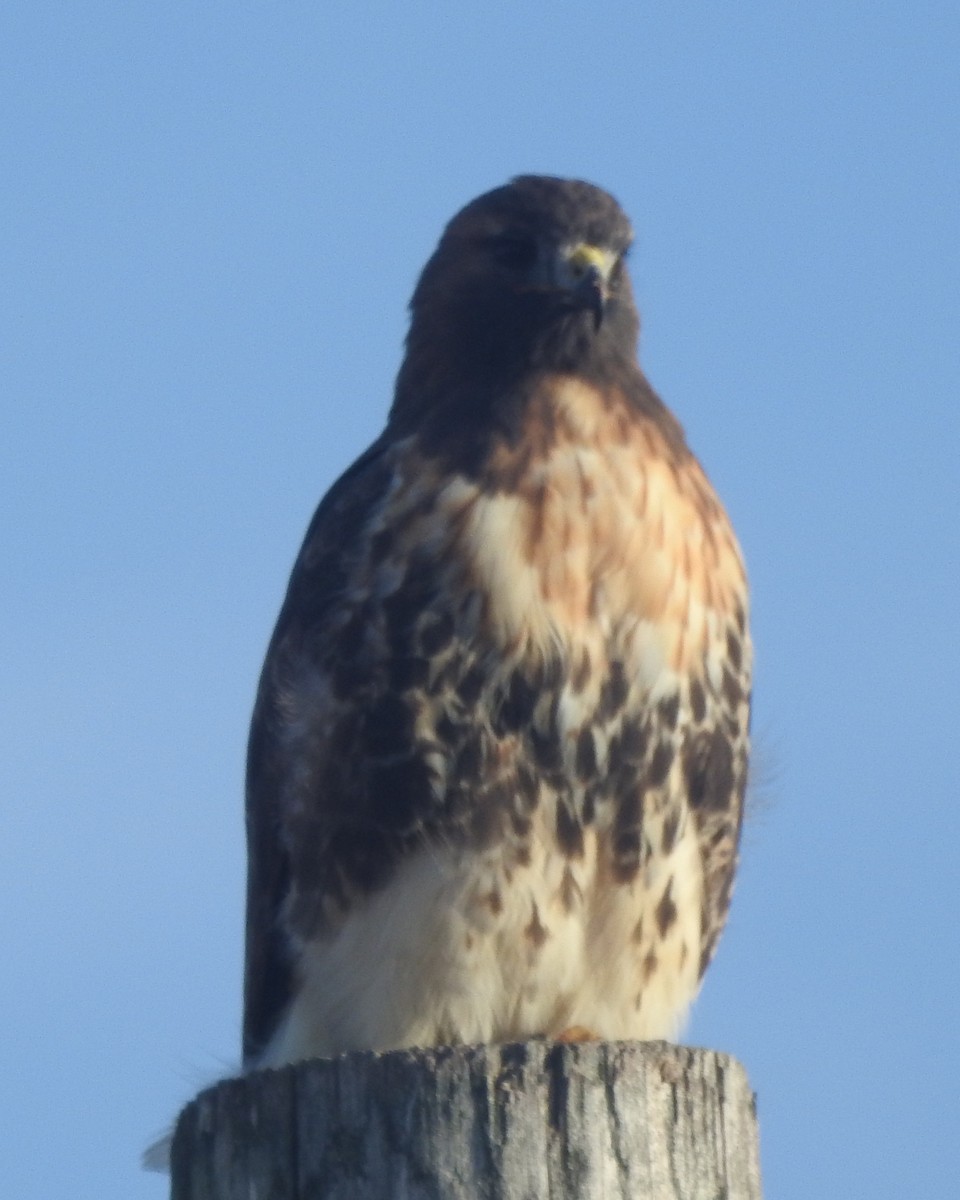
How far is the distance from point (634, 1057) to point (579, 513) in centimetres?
178

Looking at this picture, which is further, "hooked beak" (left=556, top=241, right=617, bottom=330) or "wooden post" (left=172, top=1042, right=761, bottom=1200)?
"hooked beak" (left=556, top=241, right=617, bottom=330)

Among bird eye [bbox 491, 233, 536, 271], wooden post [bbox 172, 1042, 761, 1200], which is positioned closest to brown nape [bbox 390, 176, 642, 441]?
bird eye [bbox 491, 233, 536, 271]

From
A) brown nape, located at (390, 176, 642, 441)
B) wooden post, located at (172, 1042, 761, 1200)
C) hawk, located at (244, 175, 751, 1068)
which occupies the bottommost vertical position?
wooden post, located at (172, 1042, 761, 1200)

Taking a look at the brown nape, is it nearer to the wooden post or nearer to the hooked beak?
the hooked beak

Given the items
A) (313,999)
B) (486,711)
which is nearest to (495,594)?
(486,711)

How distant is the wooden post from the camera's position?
327 centimetres

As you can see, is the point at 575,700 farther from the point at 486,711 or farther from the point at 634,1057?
the point at 634,1057

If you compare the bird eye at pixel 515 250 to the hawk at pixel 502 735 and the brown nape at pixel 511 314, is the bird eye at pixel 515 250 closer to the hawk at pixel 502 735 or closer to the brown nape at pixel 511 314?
the brown nape at pixel 511 314

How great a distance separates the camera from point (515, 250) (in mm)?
5613

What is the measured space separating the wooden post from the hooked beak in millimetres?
2313

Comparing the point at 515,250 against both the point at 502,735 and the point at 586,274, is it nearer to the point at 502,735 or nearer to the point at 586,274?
the point at 586,274

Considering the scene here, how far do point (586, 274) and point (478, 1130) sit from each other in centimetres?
261

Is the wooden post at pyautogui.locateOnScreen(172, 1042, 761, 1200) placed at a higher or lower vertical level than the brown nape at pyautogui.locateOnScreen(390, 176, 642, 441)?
lower

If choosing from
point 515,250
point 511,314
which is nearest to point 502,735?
point 511,314
